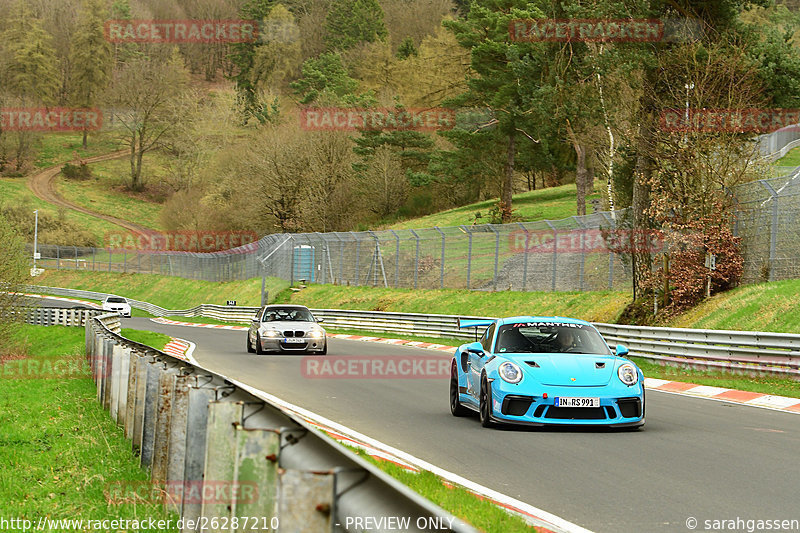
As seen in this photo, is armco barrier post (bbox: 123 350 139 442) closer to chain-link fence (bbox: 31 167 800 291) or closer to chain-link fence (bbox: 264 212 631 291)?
chain-link fence (bbox: 31 167 800 291)

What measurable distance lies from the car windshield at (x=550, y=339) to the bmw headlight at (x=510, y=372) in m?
0.72

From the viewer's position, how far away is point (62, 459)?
9.26 metres

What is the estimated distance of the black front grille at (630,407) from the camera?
1130 centimetres

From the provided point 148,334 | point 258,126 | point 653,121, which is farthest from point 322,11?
point 653,121

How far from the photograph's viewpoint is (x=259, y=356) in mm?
26250

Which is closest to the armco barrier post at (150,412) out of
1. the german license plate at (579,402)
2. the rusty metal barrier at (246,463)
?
the rusty metal barrier at (246,463)

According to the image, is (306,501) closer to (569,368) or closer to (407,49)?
(569,368)

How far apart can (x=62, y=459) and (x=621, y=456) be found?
5.37 m

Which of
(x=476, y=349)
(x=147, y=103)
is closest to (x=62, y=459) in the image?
(x=476, y=349)

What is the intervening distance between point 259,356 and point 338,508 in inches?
925

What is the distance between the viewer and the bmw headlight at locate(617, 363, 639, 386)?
11.3 metres

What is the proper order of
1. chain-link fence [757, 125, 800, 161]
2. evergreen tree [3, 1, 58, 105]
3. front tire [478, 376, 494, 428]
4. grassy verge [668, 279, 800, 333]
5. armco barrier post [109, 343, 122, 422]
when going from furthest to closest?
evergreen tree [3, 1, 58, 105]
chain-link fence [757, 125, 800, 161]
grassy verge [668, 279, 800, 333]
front tire [478, 376, 494, 428]
armco barrier post [109, 343, 122, 422]

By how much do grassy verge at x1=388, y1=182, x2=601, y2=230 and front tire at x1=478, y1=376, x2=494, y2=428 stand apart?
49.5 m

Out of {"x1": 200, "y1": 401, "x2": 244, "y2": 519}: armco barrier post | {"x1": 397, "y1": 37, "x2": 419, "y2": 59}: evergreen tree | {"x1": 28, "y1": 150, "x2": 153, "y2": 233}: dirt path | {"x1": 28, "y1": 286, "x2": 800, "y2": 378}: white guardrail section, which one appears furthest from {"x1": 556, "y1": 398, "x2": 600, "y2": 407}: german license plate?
{"x1": 28, "y1": 150, "x2": 153, "y2": 233}: dirt path
